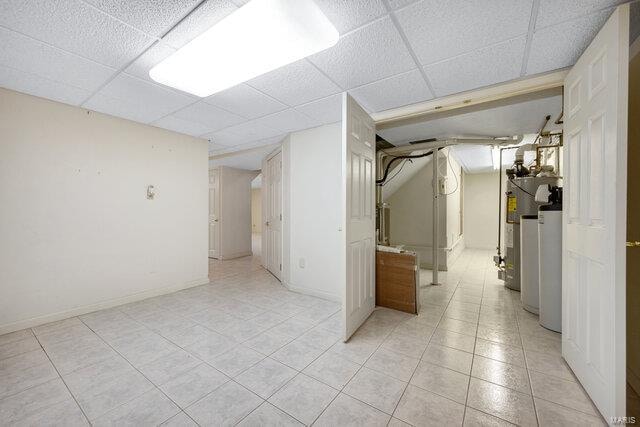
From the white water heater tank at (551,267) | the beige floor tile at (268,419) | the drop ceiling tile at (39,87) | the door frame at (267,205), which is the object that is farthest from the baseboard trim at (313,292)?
the drop ceiling tile at (39,87)

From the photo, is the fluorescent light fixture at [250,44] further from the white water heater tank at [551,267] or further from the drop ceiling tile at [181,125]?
the white water heater tank at [551,267]

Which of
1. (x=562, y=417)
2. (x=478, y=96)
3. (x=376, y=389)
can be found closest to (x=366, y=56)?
(x=478, y=96)

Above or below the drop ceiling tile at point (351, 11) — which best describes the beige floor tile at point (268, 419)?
below

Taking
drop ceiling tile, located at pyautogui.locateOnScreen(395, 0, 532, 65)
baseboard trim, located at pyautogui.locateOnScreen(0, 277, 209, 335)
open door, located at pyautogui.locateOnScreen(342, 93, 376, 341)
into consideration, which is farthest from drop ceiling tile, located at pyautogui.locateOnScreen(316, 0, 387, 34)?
baseboard trim, located at pyautogui.locateOnScreen(0, 277, 209, 335)

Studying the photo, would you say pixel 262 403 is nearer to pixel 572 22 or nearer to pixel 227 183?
pixel 572 22

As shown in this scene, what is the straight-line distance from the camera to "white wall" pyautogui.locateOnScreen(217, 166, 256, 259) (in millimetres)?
5973

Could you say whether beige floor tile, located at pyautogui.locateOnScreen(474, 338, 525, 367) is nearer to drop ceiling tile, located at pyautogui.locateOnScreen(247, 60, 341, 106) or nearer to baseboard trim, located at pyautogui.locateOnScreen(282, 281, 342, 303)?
baseboard trim, located at pyautogui.locateOnScreen(282, 281, 342, 303)

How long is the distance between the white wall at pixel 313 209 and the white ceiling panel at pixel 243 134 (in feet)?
1.20

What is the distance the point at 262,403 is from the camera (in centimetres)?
152

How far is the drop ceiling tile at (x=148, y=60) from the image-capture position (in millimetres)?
1763

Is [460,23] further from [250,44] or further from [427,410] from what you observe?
[427,410]

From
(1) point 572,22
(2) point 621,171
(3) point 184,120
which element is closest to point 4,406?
(3) point 184,120

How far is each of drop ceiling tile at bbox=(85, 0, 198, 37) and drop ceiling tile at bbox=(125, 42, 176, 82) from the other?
195 millimetres

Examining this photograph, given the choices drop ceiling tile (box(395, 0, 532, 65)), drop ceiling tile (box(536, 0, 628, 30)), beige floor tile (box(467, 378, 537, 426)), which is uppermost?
drop ceiling tile (box(395, 0, 532, 65))
